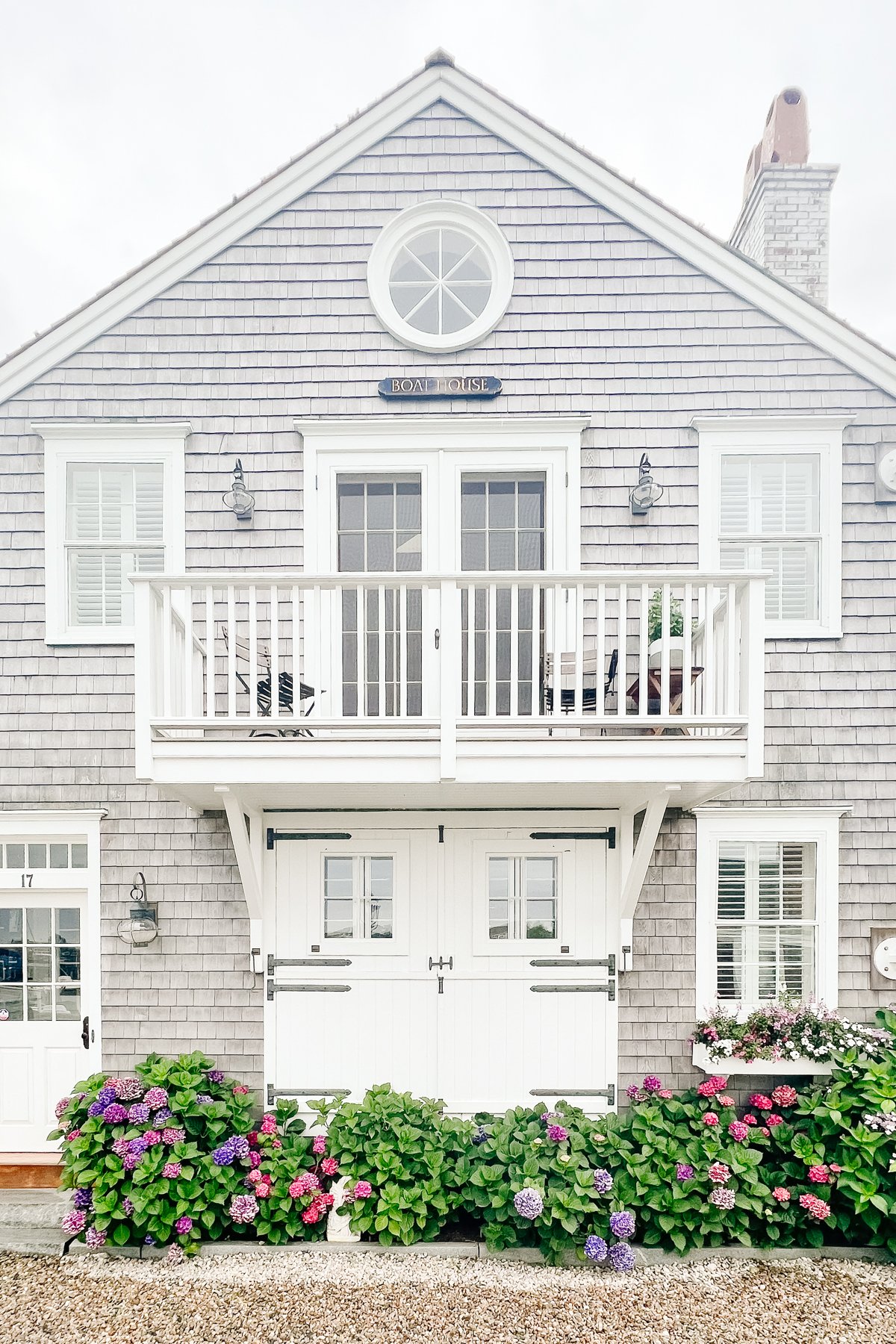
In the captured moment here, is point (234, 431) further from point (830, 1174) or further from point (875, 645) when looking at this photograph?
point (830, 1174)

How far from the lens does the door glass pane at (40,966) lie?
4863mm

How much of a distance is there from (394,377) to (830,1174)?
5262 millimetres

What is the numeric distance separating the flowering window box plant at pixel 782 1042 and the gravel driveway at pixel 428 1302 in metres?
0.93

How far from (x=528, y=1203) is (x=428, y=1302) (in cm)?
64

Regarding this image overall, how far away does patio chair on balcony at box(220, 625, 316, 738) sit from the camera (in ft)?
13.3

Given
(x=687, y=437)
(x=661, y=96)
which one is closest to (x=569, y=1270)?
(x=687, y=437)

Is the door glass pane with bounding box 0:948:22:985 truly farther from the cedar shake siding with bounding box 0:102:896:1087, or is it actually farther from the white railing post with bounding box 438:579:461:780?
the white railing post with bounding box 438:579:461:780

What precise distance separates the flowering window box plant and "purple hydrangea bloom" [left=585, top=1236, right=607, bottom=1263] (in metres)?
1.20

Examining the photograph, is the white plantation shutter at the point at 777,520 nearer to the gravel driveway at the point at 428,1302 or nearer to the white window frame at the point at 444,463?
the white window frame at the point at 444,463

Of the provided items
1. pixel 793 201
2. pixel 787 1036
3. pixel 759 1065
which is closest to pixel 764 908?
pixel 787 1036

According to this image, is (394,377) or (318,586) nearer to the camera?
(318,586)

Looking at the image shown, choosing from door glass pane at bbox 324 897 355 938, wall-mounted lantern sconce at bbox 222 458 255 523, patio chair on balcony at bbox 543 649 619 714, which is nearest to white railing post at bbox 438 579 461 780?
patio chair on balcony at bbox 543 649 619 714

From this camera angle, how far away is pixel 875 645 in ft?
15.6

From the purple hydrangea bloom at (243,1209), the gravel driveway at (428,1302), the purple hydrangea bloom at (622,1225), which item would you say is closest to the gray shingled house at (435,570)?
the purple hydrangea bloom at (243,1209)
